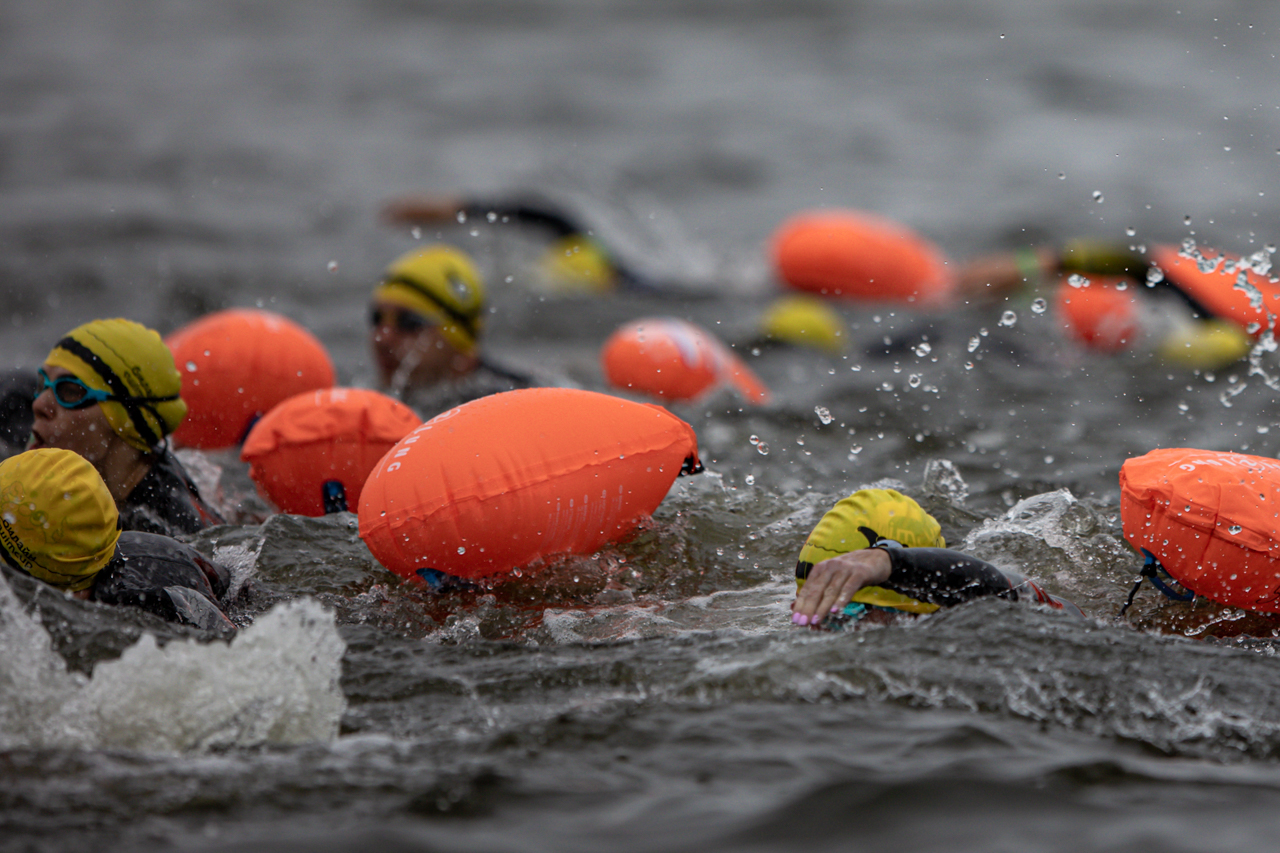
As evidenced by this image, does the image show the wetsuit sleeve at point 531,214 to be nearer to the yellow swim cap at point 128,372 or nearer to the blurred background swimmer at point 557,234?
the blurred background swimmer at point 557,234

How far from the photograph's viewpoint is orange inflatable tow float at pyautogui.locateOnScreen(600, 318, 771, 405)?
8.50 meters

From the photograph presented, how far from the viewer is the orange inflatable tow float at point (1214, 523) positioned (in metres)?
4.53

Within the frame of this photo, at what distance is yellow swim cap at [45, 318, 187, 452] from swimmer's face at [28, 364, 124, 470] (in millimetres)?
44

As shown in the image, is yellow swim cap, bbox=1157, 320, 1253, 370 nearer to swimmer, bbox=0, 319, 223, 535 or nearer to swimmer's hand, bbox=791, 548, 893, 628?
swimmer's hand, bbox=791, 548, 893, 628

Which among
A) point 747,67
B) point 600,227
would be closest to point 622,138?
point 747,67

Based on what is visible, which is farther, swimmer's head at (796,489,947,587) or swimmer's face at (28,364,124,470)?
swimmer's face at (28,364,124,470)

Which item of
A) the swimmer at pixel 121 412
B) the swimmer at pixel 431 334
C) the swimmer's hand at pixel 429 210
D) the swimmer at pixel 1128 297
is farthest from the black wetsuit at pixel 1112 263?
the swimmer at pixel 121 412

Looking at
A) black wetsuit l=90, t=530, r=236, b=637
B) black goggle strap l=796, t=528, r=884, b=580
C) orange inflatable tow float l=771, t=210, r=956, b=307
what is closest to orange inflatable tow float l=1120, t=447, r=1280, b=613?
black goggle strap l=796, t=528, r=884, b=580

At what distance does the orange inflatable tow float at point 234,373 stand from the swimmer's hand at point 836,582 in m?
3.68

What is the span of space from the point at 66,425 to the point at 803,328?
7.16m

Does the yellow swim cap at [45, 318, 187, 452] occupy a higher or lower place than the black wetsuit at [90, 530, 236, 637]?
higher

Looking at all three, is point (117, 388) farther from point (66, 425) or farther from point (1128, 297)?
point (1128, 297)

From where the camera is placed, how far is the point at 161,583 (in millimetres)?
4488

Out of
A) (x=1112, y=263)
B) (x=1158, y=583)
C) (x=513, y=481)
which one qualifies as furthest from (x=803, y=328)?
(x=513, y=481)
